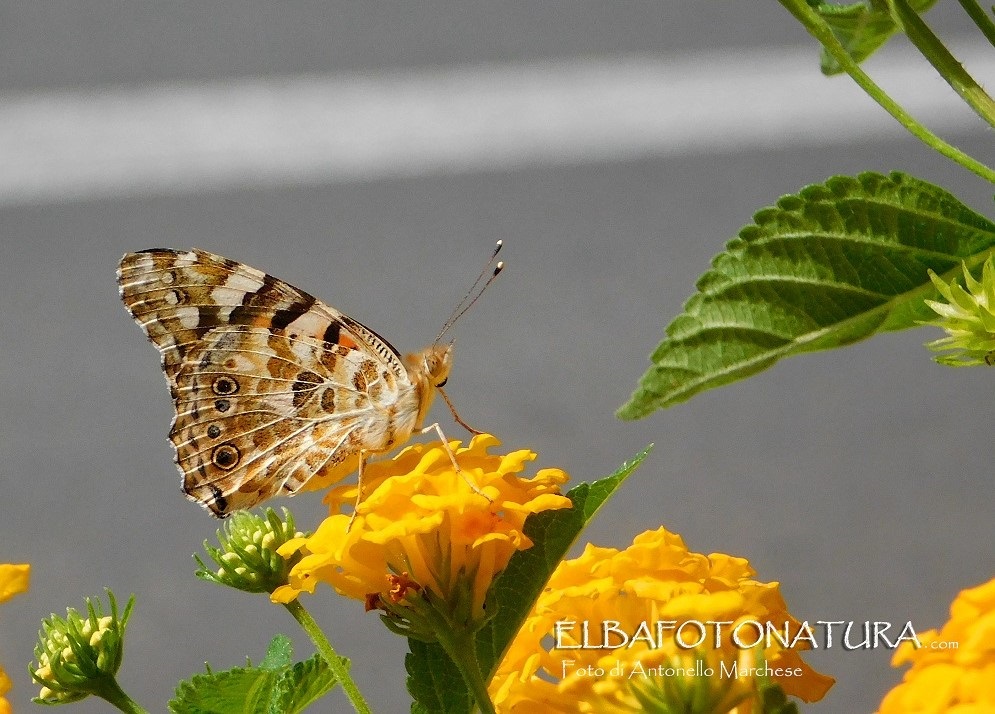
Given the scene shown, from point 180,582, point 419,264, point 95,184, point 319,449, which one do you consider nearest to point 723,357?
point 319,449

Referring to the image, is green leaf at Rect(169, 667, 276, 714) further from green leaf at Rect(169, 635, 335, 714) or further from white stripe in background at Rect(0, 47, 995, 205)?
white stripe in background at Rect(0, 47, 995, 205)

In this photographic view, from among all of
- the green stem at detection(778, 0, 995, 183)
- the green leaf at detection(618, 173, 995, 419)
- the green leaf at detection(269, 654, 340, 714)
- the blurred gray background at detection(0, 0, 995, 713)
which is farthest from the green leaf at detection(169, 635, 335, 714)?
the blurred gray background at detection(0, 0, 995, 713)

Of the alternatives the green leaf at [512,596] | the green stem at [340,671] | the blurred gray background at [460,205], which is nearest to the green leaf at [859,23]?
the green leaf at [512,596]

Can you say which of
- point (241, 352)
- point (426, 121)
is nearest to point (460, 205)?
point (426, 121)

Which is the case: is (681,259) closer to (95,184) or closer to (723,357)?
(95,184)

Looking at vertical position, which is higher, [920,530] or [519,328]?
[519,328]

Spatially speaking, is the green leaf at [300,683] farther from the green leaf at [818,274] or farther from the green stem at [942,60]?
the green stem at [942,60]

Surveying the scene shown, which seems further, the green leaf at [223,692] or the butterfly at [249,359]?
the butterfly at [249,359]
